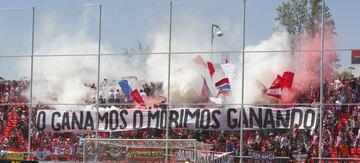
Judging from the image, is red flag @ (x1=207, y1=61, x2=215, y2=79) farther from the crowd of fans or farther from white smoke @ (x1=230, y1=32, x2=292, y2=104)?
the crowd of fans

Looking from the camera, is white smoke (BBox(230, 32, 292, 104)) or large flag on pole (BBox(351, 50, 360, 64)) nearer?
large flag on pole (BBox(351, 50, 360, 64))

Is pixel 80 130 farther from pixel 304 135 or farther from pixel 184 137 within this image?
pixel 304 135

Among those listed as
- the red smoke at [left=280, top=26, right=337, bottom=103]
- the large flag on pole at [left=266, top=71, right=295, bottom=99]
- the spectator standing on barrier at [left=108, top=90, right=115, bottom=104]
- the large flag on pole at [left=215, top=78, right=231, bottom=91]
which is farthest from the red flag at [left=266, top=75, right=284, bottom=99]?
the spectator standing on barrier at [left=108, top=90, right=115, bottom=104]

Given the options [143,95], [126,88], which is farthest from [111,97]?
[143,95]

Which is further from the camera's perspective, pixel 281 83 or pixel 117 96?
pixel 117 96

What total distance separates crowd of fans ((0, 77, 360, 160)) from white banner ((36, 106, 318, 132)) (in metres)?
0.22

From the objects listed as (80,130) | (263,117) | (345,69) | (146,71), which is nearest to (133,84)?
(146,71)

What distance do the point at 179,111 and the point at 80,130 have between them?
144 inches

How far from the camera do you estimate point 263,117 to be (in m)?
28.1

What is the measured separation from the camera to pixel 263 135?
92.1 ft

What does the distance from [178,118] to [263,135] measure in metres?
2.89

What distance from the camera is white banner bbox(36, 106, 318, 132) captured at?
2780 cm

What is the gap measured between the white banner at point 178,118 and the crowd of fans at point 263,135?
221mm

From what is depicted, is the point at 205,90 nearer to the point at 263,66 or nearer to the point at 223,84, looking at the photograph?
the point at 223,84
